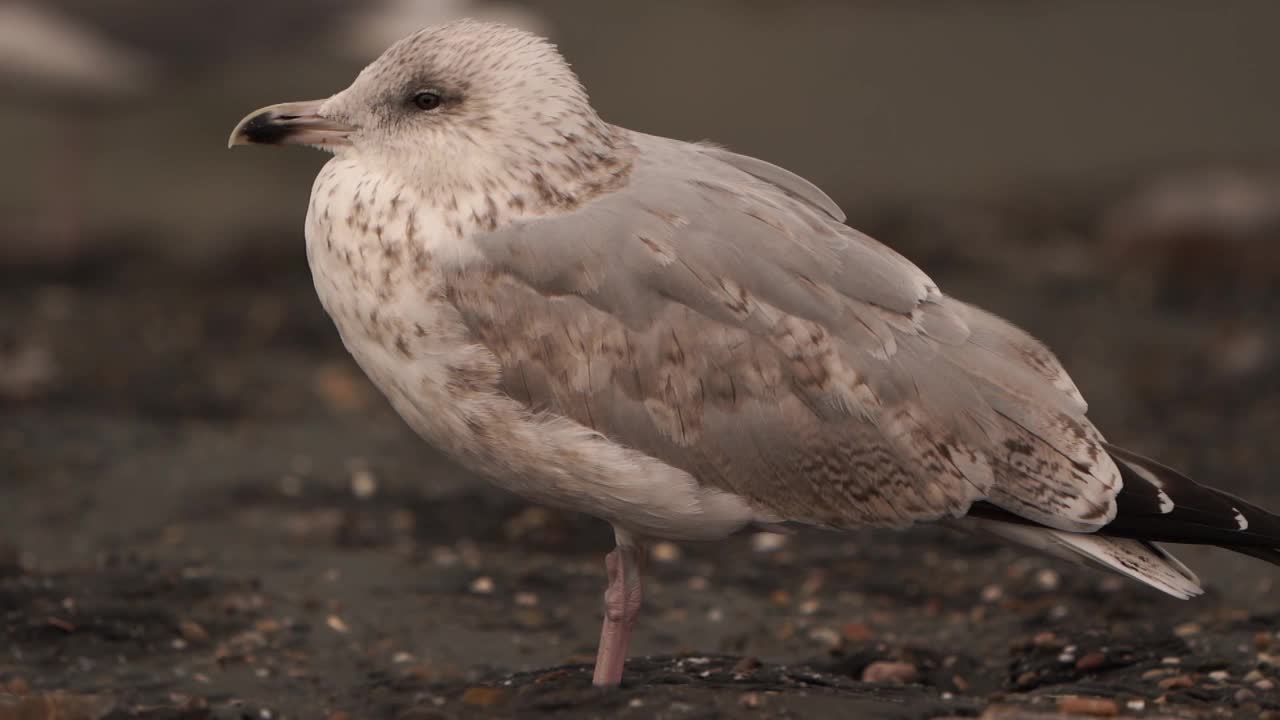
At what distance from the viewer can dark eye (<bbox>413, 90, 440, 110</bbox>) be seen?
13.0 feet

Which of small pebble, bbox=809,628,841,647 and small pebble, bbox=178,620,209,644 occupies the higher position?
small pebble, bbox=809,628,841,647

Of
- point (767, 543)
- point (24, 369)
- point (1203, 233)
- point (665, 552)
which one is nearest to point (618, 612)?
point (665, 552)

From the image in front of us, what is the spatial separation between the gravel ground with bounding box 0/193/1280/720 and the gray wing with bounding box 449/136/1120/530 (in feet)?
1.69

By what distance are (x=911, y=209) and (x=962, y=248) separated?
0.82 m

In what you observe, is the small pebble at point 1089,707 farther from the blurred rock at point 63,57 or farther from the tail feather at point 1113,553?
the blurred rock at point 63,57

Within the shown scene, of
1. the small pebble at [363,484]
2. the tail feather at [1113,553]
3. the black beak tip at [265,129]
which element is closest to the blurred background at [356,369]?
the small pebble at [363,484]

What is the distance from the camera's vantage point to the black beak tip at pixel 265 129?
411cm

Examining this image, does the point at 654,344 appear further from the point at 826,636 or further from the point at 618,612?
the point at 826,636

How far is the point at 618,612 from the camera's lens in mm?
4168

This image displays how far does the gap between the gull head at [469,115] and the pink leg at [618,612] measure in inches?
38.4

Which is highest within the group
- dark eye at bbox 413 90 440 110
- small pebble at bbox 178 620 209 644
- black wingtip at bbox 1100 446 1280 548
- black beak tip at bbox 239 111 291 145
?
dark eye at bbox 413 90 440 110

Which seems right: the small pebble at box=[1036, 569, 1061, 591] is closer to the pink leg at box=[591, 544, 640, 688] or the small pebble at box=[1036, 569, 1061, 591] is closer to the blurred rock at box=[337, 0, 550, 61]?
the pink leg at box=[591, 544, 640, 688]

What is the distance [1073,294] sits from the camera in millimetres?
8406

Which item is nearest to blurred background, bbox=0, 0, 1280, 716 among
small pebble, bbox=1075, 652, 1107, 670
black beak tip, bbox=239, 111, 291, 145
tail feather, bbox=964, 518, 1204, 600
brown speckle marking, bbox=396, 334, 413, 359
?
small pebble, bbox=1075, 652, 1107, 670
